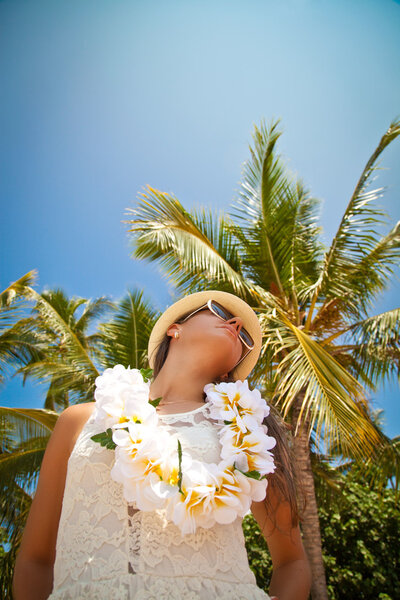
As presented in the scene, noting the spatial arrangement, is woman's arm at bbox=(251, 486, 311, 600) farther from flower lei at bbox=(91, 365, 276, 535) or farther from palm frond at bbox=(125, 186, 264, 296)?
palm frond at bbox=(125, 186, 264, 296)

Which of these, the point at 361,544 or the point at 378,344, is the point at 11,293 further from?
the point at 361,544

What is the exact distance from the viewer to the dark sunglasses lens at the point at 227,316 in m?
2.33

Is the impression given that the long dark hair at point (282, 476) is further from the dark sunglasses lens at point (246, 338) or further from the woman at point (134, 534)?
the dark sunglasses lens at point (246, 338)

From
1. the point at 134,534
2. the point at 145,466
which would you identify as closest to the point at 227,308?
the point at 145,466

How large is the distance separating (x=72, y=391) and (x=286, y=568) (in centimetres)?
718

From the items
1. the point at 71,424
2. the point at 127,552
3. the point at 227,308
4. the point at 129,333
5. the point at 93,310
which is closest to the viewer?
the point at 127,552

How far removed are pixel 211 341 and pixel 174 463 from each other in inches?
32.7

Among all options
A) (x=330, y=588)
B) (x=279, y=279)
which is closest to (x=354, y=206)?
(x=279, y=279)

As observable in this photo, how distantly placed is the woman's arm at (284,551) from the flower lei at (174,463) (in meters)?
0.31

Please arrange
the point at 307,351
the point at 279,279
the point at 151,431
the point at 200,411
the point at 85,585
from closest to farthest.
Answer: the point at 85,585
the point at 151,431
the point at 200,411
the point at 307,351
the point at 279,279

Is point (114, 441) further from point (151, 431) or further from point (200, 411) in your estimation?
point (200, 411)

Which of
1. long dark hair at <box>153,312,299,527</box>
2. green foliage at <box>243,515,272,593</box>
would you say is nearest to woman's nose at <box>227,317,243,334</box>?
long dark hair at <box>153,312,299,527</box>

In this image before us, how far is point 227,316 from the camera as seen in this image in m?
2.41

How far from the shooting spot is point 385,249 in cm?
653
